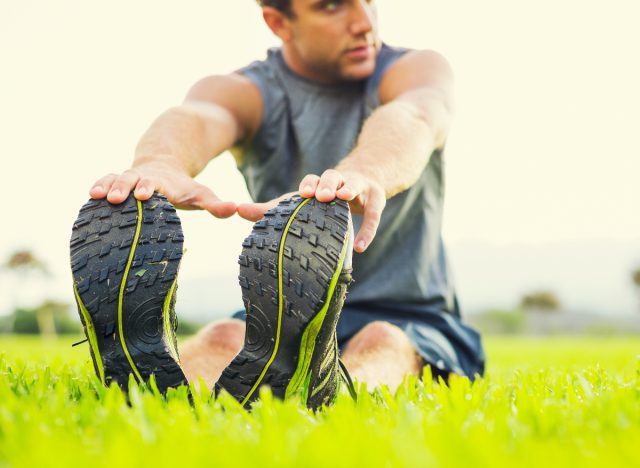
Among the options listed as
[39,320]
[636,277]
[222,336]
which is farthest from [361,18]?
[636,277]

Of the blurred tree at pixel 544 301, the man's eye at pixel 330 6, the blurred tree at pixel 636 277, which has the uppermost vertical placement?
the man's eye at pixel 330 6

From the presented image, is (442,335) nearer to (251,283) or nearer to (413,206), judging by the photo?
(413,206)

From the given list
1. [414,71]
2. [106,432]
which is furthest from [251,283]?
[414,71]

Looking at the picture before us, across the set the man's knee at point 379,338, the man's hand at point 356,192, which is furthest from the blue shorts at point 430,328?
the man's hand at point 356,192

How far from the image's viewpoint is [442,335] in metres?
2.63

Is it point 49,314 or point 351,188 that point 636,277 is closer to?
point 49,314

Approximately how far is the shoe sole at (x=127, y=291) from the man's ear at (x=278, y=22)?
1587 millimetres

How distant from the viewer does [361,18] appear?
102 inches

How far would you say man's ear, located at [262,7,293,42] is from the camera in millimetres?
2824

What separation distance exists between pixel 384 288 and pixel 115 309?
146cm

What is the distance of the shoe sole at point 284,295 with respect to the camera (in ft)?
4.52

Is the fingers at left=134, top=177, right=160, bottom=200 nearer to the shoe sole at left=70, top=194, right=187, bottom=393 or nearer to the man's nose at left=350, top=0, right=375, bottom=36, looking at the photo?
the shoe sole at left=70, top=194, right=187, bottom=393

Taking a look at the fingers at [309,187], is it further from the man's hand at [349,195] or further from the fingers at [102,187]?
the fingers at [102,187]

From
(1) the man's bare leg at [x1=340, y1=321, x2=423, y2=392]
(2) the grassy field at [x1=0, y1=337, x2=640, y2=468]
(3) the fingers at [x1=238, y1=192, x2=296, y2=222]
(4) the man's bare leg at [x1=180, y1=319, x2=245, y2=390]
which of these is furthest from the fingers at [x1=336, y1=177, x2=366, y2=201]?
(4) the man's bare leg at [x1=180, y1=319, x2=245, y2=390]
